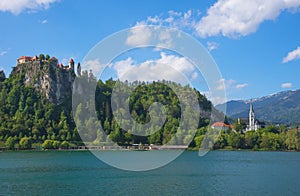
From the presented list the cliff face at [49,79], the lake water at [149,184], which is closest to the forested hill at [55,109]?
the cliff face at [49,79]

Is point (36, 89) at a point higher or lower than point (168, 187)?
higher

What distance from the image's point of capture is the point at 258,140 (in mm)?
104312

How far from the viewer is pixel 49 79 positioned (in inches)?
5172

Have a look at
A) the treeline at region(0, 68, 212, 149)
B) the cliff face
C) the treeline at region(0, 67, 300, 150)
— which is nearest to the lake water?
the treeline at region(0, 67, 300, 150)

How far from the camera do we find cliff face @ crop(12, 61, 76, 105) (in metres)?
131

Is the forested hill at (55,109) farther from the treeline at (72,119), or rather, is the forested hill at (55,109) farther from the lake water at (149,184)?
the lake water at (149,184)

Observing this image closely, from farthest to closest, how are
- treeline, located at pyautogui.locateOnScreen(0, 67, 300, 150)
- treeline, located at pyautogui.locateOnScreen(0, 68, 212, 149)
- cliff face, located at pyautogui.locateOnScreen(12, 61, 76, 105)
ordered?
cliff face, located at pyautogui.locateOnScreen(12, 61, 76, 105), treeline, located at pyautogui.locateOnScreen(0, 68, 212, 149), treeline, located at pyautogui.locateOnScreen(0, 67, 300, 150)

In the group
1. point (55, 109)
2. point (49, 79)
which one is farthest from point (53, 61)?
point (55, 109)

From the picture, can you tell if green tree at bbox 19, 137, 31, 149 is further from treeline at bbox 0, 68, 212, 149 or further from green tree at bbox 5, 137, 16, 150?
green tree at bbox 5, 137, 16, 150

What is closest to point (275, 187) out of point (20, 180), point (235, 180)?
point (235, 180)

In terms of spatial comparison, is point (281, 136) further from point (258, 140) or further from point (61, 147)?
point (61, 147)

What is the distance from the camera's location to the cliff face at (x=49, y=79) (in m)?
131

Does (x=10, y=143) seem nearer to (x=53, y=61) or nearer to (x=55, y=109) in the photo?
(x=55, y=109)

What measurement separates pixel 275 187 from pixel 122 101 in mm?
82409
